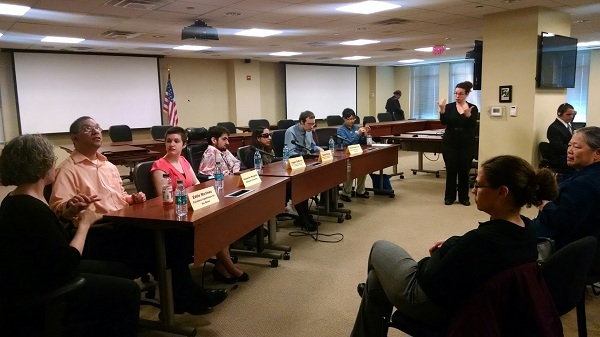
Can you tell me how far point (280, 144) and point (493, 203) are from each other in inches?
155

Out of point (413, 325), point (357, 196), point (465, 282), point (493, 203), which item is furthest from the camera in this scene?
point (357, 196)

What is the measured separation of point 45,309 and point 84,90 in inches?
316

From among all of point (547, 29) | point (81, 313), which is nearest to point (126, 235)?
point (81, 313)

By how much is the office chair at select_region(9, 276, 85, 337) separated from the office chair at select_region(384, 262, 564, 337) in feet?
4.55

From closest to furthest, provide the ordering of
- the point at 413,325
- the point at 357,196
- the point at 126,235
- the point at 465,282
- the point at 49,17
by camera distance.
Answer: the point at 465,282 → the point at 413,325 → the point at 126,235 → the point at 49,17 → the point at 357,196

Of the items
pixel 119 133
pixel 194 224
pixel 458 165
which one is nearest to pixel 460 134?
pixel 458 165

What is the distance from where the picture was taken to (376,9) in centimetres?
527

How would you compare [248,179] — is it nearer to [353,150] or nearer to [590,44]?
[353,150]

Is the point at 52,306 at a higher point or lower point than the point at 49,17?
lower

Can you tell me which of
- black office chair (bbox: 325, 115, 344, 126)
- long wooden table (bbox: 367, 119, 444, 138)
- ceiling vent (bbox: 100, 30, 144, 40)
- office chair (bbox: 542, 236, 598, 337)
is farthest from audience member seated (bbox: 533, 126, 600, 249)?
black office chair (bbox: 325, 115, 344, 126)

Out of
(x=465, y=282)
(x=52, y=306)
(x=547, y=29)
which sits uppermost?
(x=547, y=29)

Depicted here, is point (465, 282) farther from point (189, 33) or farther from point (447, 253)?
point (189, 33)

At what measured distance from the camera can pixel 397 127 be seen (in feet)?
31.2

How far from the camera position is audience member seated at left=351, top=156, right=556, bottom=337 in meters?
1.45
